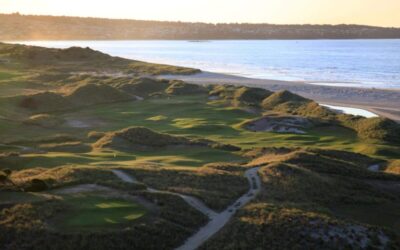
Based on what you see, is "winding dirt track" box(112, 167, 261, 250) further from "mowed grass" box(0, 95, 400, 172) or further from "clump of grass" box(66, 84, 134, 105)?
"clump of grass" box(66, 84, 134, 105)

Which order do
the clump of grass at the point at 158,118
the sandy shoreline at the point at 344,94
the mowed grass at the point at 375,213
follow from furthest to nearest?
1. the sandy shoreline at the point at 344,94
2. the clump of grass at the point at 158,118
3. the mowed grass at the point at 375,213

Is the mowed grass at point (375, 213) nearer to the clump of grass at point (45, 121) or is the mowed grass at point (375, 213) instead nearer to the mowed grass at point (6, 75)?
the clump of grass at point (45, 121)

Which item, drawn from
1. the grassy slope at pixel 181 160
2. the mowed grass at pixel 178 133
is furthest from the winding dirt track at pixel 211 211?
the mowed grass at pixel 178 133

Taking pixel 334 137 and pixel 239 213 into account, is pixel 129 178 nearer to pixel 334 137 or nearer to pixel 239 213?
pixel 239 213

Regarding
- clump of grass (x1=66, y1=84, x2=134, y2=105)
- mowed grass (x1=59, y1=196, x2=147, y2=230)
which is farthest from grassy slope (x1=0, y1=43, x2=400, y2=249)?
clump of grass (x1=66, y1=84, x2=134, y2=105)

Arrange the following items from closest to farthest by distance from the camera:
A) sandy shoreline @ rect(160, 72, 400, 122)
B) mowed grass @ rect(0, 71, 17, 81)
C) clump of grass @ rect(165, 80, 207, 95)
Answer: sandy shoreline @ rect(160, 72, 400, 122)
clump of grass @ rect(165, 80, 207, 95)
mowed grass @ rect(0, 71, 17, 81)

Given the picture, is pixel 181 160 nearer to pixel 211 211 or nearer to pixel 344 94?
pixel 211 211

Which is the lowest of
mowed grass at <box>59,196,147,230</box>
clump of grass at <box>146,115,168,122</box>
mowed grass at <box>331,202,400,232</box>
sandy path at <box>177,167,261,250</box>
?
clump of grass at <box>146,115,168,122</box>
